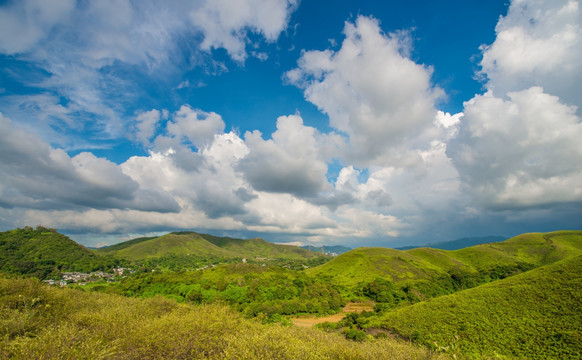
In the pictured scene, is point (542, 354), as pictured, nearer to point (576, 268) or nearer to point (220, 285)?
point (576, 268)

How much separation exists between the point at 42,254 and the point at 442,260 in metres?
251

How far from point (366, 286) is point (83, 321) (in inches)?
3044

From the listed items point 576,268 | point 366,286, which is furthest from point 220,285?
point 576,268

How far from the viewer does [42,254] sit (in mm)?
157875

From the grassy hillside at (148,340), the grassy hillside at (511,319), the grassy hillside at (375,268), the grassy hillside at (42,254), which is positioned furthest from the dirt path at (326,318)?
the grassy hillside at (42,254)

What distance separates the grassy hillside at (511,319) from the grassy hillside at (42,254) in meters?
170

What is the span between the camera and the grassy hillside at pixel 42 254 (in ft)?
416

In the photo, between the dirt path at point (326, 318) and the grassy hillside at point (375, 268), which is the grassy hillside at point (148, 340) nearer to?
the dirt path at point (326, 318)

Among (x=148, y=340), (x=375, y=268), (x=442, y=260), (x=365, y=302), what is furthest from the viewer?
(x=442, y=260)

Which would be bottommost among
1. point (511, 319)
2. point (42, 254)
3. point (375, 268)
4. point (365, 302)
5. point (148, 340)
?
point (365, 302)

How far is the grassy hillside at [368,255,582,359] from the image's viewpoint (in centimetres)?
2645

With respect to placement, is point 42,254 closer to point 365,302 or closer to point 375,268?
point 365,302

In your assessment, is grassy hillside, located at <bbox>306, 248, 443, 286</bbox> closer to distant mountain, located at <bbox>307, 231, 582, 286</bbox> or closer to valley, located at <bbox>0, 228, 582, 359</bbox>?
distant mountain, located at <bbox>307, 231, 582, 286</bbox>

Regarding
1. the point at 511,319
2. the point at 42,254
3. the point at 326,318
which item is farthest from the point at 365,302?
the point at 42,254
